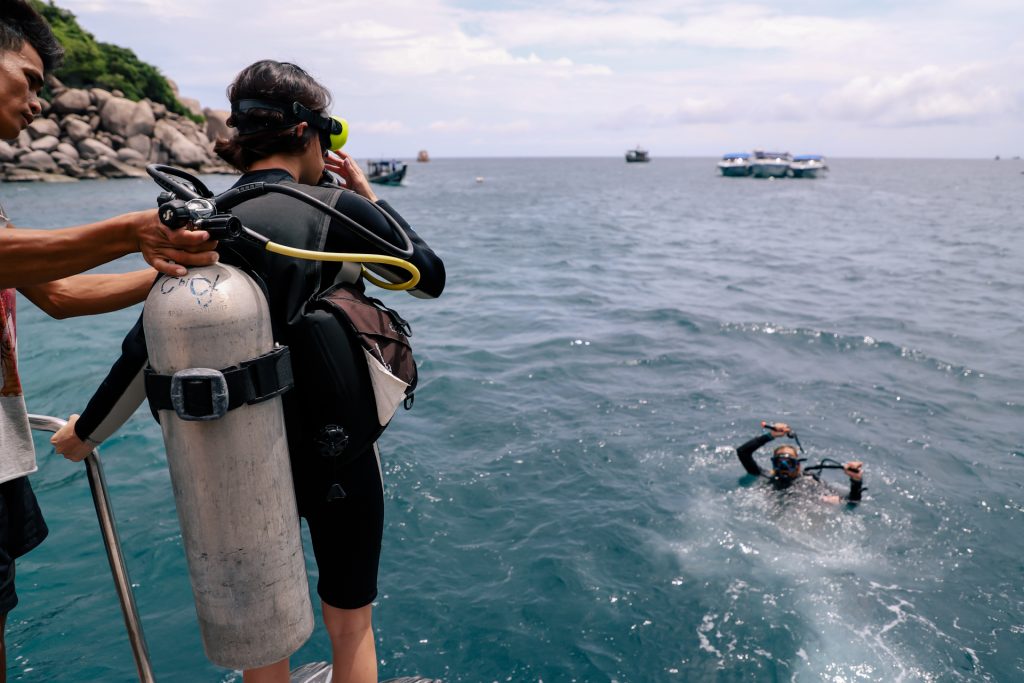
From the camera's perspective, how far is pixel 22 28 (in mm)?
1980

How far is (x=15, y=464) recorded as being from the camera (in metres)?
2.22

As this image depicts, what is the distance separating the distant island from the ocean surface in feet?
144

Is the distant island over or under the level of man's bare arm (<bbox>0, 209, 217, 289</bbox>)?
over

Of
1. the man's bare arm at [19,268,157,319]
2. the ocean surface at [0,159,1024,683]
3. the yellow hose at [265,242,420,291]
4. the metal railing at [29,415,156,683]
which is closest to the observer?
the yellow hose at [265,242,420,291]

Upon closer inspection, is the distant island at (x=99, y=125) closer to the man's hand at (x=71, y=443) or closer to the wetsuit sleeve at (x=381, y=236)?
the man's hand at (x=71, y=443)

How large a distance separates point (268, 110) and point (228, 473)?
3.67 ft

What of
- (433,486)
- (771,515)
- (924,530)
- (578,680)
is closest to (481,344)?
(433,486)

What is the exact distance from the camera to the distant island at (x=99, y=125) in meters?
52.9

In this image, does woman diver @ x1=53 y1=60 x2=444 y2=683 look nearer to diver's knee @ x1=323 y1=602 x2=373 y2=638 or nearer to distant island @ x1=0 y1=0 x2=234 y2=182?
diver's knee @ x1=323 y1=602 x2=373 y2=638

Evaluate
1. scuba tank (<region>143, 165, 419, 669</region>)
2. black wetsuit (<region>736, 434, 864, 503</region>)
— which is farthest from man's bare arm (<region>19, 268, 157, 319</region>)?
black wetsuit (<region>736, 434, 864, 503</region>)

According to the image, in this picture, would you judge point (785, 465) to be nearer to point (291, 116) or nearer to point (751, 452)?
point (751, 452)

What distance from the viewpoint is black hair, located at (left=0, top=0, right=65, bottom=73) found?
193 centimetres

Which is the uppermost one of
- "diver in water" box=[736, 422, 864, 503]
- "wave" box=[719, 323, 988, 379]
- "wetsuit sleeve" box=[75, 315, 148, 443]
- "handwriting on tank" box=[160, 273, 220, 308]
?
"handwriting on tank" box=[160, 273, 220, 308]

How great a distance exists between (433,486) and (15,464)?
6004 mm
